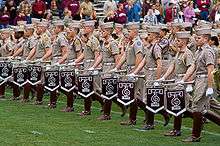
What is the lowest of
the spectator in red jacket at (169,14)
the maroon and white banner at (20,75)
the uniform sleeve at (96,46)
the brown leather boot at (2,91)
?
the brown leather boot at (2,91)

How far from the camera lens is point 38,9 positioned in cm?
3403

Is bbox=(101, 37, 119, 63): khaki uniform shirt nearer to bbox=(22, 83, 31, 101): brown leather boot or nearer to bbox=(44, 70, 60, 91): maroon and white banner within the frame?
bbox=(44, 70, 60, 91): maroon and white banner

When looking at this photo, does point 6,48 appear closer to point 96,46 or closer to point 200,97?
point 96,46

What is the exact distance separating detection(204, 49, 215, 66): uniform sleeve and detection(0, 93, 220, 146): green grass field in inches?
59.0

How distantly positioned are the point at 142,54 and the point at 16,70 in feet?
19.0

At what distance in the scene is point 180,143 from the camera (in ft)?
49.6

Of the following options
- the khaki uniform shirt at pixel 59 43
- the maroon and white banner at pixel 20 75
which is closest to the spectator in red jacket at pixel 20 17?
the maroon and white banner at pixel 20 75

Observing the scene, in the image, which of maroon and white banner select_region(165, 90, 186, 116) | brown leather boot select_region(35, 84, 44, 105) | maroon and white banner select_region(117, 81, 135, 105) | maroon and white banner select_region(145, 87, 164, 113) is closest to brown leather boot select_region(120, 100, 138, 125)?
maroon and white banner select_region(117, 81, 135, 105)

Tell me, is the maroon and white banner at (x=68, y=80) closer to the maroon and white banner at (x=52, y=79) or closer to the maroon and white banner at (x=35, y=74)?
the maroon and white banner at (x=52, y=79)

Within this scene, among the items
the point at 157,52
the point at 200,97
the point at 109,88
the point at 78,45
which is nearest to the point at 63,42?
the point at 78,45

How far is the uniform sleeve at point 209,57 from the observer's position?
49.1 feet

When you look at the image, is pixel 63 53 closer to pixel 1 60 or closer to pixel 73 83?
pixel 73 83

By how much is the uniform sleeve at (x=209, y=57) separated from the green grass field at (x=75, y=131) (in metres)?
1.50

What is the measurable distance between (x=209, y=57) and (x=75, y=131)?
3.30 meters
